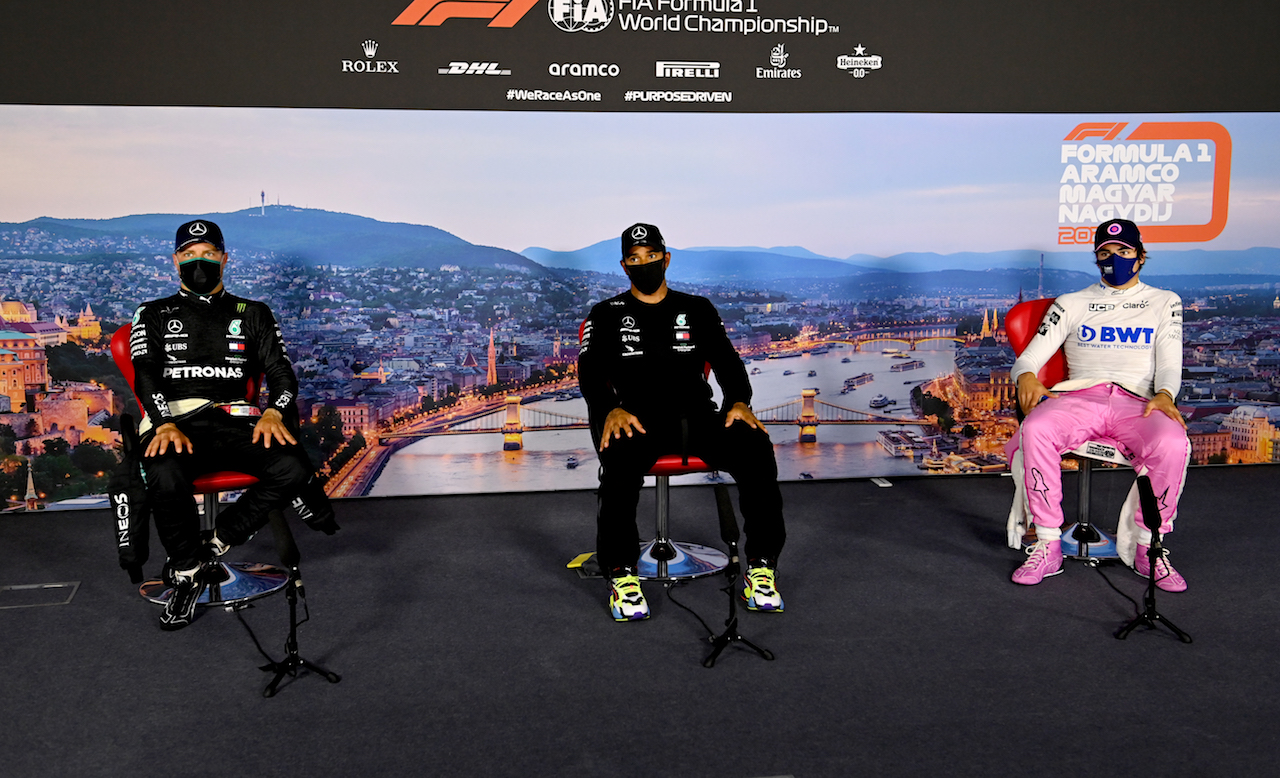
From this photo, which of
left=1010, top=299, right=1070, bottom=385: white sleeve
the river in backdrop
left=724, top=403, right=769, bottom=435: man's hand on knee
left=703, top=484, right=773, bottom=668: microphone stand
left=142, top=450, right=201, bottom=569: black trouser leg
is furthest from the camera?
the river in backdrop

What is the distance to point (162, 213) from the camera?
419cm

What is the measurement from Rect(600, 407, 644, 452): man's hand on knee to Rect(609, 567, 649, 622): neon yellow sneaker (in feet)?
1.29

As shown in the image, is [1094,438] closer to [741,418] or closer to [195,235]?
[741,418]

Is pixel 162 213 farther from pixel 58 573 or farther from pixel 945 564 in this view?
pixel 945 564

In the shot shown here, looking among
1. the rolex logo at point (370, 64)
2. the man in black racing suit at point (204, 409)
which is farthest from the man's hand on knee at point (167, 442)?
the rolex logo at point (370, 64)

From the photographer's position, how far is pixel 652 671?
→ 2537mm

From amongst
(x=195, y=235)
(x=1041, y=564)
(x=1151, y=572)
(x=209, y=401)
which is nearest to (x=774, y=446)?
(x=1041, y=564)

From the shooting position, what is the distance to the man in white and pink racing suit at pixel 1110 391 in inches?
124

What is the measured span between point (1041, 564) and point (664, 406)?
134cm

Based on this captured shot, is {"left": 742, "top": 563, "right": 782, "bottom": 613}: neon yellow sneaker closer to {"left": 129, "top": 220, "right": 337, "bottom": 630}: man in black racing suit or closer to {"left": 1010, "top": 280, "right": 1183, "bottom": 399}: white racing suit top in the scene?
{"left": 1010, "top": 280, "right": 1183, "bottom": 399}: white racing suit top

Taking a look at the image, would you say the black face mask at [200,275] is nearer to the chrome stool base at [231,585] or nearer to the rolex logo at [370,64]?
the chrome stool base at [231,585]

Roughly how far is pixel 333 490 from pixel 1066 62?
3.86 meters

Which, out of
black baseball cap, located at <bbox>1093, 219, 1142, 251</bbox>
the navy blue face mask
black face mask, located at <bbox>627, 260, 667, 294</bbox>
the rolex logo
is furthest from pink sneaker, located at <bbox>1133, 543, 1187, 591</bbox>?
the rolex logo

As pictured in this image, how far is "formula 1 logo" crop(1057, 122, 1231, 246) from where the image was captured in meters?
4.56
